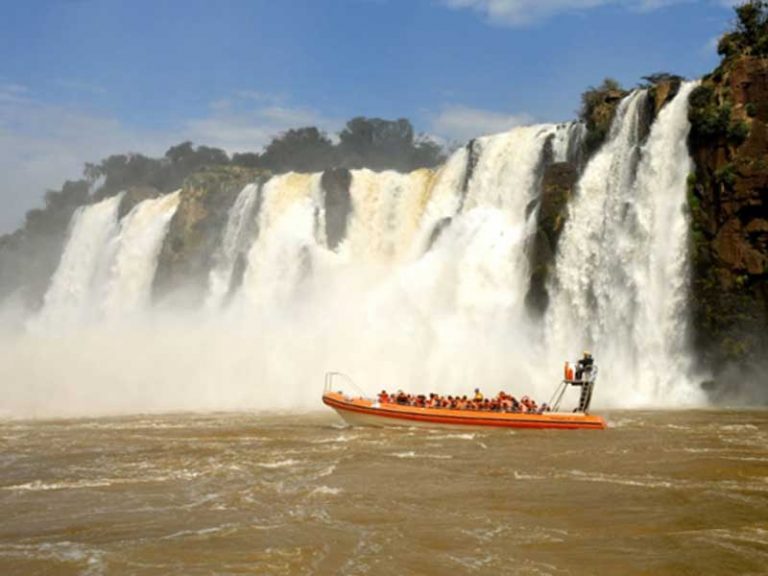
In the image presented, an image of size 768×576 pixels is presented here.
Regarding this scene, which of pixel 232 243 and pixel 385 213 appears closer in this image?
pixel 385 213

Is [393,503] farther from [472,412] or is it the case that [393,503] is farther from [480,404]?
[480,404]

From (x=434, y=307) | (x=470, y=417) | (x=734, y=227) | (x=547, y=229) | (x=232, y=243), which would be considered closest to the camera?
(x=470, y=417)

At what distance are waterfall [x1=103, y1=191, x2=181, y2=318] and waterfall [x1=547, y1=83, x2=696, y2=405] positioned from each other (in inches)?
1134

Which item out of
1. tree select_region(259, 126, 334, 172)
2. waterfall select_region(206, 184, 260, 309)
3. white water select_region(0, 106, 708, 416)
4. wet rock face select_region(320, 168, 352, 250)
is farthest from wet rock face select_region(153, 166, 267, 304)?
tree select_region(259, 126, 334, 172)

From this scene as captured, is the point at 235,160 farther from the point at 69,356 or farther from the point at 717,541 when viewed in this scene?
the point at 717,541

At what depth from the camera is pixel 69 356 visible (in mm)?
34031

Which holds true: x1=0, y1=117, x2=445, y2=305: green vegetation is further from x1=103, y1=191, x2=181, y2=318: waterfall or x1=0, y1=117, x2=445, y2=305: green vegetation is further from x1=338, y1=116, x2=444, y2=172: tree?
x1=103, y1=191, x2=181, y2=318: waterfall

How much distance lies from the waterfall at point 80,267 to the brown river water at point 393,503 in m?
37.0

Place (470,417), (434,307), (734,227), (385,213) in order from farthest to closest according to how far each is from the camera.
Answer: (385,213)
(434,307)
(734,227)
(470,417)

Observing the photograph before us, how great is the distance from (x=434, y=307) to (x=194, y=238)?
2304cm

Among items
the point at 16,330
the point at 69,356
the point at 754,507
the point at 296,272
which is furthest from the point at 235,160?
the point at 754,507

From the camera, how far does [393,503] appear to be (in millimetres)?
11219

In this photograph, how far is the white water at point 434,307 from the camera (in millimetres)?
26078

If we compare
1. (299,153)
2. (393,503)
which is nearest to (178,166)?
(299,153)
